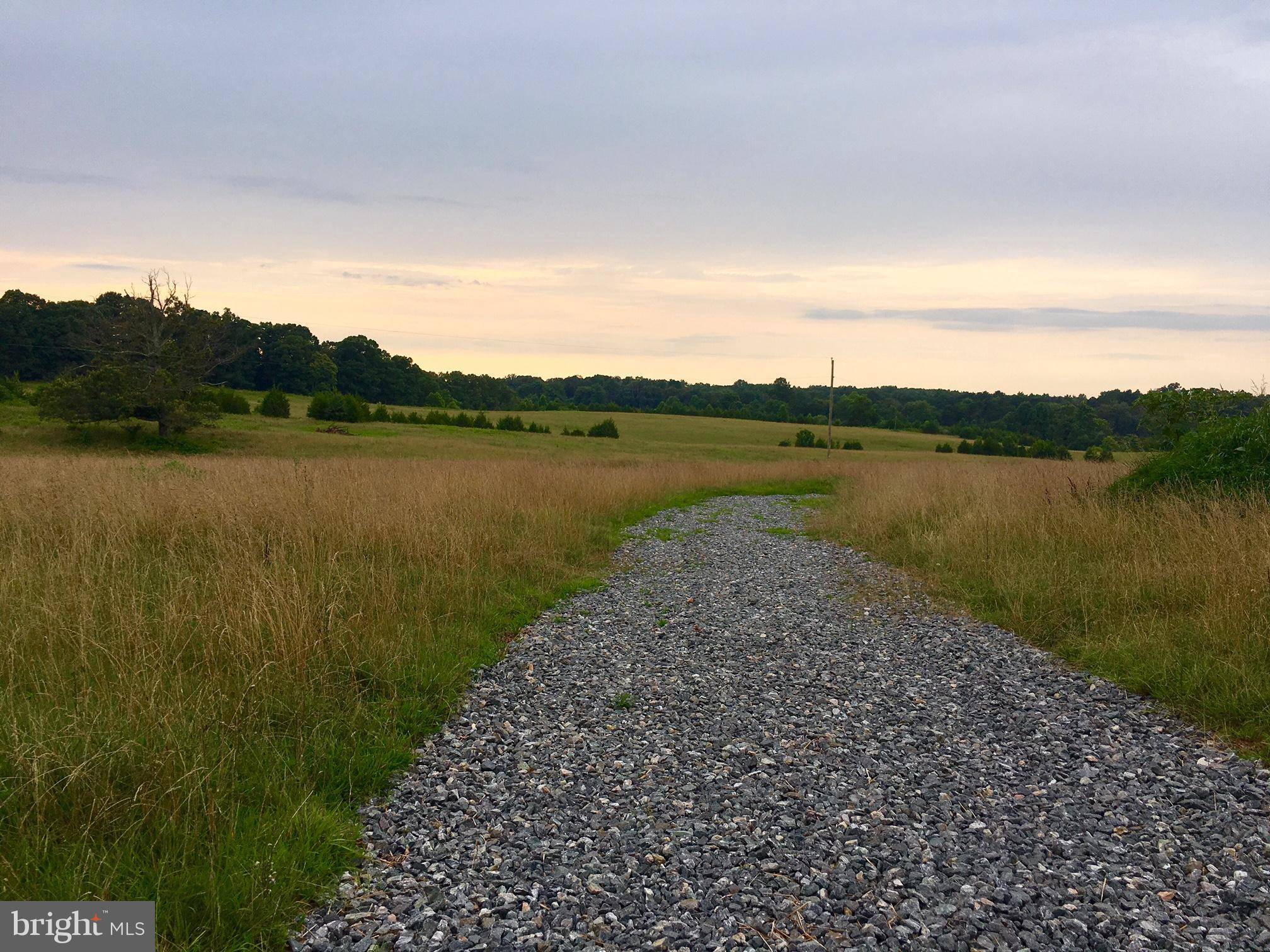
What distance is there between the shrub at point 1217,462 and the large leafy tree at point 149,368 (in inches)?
2129

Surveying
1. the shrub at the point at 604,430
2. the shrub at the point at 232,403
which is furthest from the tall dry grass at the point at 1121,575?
the shrub at the point at 232,403

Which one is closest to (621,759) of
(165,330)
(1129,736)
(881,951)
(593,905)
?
(593,905)

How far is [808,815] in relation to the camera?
559cm

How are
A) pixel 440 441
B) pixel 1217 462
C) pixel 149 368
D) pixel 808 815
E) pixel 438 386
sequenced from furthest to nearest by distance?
pixel 438 386
pixel 440 441
pixel 149 368
pixel 1217 462
pixel 808 815

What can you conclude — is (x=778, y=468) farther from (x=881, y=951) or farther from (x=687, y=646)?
(x=881, y=951)

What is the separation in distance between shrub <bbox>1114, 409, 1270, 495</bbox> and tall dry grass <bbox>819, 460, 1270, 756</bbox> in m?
0.69

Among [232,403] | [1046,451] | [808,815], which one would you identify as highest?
[232,403]

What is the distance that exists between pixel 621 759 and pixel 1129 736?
4.94 meters

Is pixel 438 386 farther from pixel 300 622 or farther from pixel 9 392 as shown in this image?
pixel 300 622

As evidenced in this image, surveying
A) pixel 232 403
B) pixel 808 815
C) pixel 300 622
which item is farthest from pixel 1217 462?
pixel 232 403

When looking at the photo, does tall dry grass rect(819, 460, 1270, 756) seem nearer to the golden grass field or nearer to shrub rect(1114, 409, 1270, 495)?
the golden grass field

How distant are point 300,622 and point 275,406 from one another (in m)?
69.0

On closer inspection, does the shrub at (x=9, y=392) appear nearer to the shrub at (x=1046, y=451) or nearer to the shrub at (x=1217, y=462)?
the shrub at (x=1217, y=462)

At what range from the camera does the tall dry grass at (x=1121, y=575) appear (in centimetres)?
780
